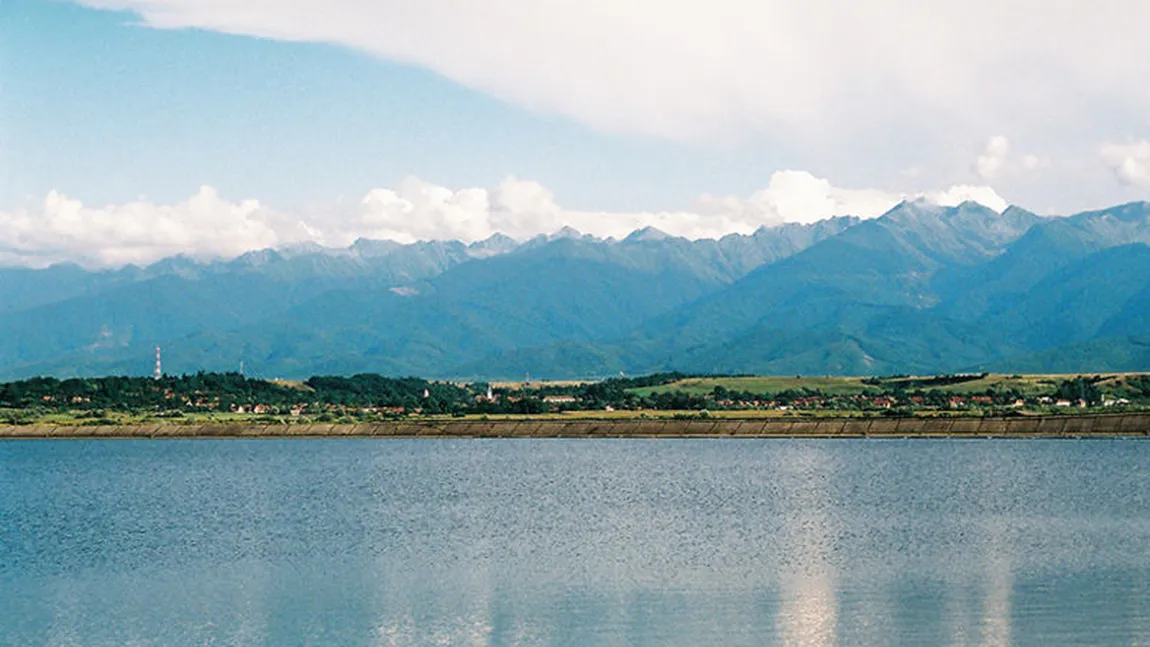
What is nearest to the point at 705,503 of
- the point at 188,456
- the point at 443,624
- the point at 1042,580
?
the point at 1042,580

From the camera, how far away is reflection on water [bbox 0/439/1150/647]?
5134 cm

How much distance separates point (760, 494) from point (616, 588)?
48.1 metres

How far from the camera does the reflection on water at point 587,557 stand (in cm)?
5134

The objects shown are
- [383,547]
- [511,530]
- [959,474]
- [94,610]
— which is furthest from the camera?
[959,474]

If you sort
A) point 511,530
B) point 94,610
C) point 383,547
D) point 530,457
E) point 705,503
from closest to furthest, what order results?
point 94,610, point 383,547, point 511,530, point 705,503, point 530,457

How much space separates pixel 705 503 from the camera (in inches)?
3880

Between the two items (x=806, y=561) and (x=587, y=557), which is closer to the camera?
(x=806, y=561)

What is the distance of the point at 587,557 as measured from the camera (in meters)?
69.6

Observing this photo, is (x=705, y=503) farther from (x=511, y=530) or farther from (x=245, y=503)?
(x=245, y=503)

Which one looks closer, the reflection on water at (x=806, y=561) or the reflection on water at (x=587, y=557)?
the reflection on water at (x=806, y=561)

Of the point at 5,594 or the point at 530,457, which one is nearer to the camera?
the point at 5,594

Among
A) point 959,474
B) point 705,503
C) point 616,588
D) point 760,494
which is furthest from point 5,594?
point 959,474

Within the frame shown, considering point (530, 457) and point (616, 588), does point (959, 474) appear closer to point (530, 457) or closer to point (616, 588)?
point (530, 457)

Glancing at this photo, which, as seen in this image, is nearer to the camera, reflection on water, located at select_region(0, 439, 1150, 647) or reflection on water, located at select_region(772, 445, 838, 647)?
reflection on water, located at select_region(772, 445, 838, 647)
